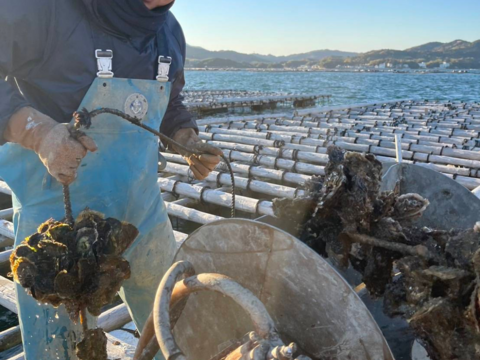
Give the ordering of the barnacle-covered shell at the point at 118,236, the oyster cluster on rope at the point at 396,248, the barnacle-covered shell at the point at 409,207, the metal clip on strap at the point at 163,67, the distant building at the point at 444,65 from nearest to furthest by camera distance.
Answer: the oyster cluster on rope at the point at 396,248 → the barnacle-covered shell at the point at 118,236 → the barnacle-covered shell at the point at 409,207 → the metal clip on strap at the point at 163,67 → the distant building at the point at 444,65

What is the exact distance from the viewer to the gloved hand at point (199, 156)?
2.94 m

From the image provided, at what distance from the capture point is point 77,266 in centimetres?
192

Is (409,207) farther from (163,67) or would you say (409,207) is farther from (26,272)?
(26,272)

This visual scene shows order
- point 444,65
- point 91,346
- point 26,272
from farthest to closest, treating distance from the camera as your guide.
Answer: point 444,65, point 91,346, point 26,272

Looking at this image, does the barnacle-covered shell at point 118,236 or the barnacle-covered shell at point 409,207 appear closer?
the barnacle-covered shell at point 118,236

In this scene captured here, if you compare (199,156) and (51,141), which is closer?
(51,141)

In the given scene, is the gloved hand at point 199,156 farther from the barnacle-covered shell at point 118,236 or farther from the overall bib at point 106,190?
the barnacle-covered shell at point 118,236

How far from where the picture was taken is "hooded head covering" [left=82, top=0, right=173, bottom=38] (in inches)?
88.5

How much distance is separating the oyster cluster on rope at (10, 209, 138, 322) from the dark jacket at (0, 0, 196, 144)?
1.79 feet

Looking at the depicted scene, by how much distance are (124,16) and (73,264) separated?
1275 mm

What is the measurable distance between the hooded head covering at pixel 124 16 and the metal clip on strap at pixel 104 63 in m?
0.14

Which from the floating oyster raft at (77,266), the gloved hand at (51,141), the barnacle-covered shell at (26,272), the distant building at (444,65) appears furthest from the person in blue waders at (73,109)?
the distant building at (444,65)

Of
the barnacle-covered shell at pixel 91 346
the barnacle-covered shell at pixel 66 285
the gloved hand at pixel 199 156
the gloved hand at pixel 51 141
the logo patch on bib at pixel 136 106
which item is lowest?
the barnacle-covered shell at pixel 91 346

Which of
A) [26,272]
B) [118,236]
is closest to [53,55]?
[118,236]
